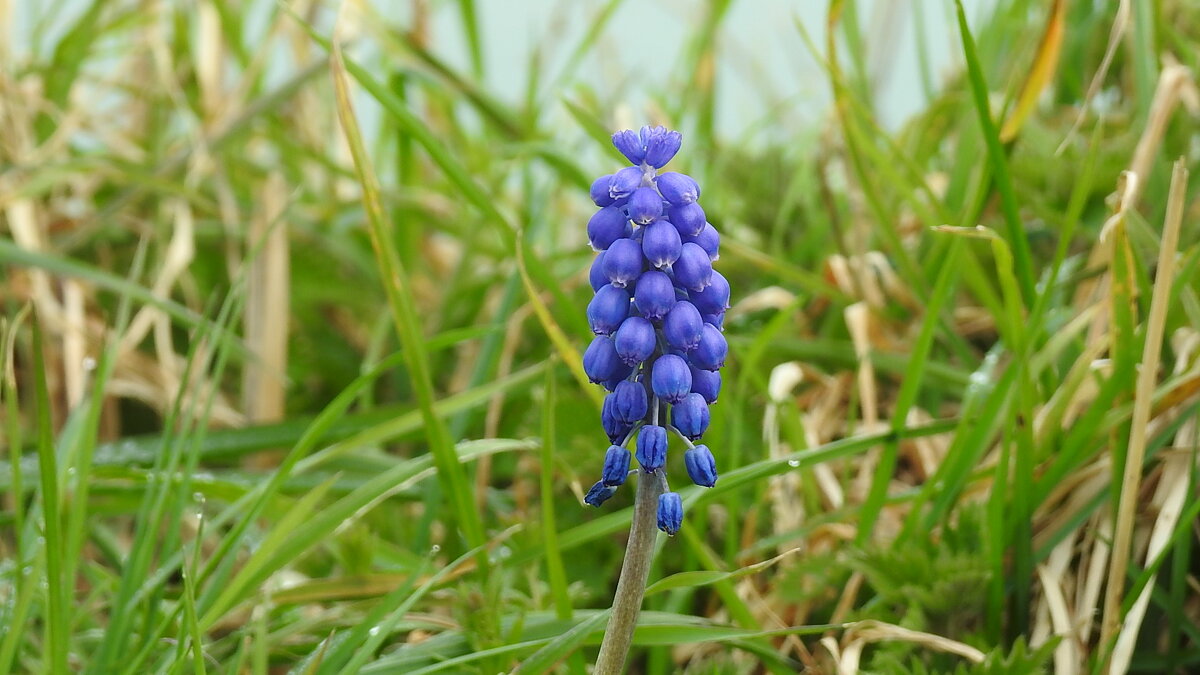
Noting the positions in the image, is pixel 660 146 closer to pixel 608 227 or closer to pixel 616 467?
pixel 608 227

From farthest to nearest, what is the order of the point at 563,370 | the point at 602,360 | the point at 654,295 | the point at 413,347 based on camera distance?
1. the point at 563,370
2. the point at 413,347
3. the point at 602,360
4. the point at 654,295

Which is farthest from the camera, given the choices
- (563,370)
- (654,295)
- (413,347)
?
(563,370)

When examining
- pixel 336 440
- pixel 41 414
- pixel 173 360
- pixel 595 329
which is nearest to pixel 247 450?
pixel 336 440

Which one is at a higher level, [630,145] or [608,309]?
[630,145]

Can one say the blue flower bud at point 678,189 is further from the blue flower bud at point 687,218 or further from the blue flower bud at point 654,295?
the blue flower bud at point 654,295

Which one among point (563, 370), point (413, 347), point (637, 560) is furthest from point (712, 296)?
point (563, 370)

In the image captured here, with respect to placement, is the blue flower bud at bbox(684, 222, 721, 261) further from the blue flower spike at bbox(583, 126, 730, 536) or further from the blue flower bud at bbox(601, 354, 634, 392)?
the blue flower bud at bbox(601, 354, 634, 392)

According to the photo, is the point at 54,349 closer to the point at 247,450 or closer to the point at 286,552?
the point at 247,450

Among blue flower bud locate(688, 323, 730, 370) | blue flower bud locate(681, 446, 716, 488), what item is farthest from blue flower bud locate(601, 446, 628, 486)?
blue flower bud locate(688, 323, 730, 370)
